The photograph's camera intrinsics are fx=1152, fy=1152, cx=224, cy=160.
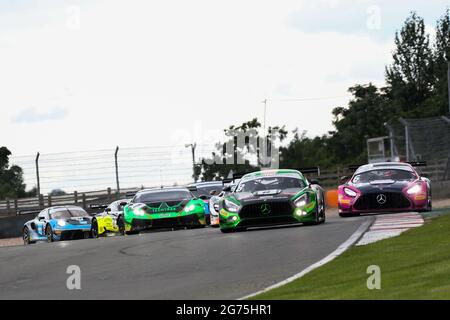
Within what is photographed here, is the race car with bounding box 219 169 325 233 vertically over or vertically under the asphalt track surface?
over

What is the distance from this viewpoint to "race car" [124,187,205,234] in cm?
2598

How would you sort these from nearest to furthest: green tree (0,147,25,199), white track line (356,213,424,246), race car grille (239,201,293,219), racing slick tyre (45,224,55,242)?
1. white track line (356,213,424,246)
2. race car grille (239,201,293,219)
3. racing slick tyre (45,224,55,242)
4. green tree (0,147,25,199)

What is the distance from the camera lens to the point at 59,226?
99.8 feet

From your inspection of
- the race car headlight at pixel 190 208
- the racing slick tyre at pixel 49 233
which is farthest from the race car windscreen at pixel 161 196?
the racing slick tyre at pixel 49 233

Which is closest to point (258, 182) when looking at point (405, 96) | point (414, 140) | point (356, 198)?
point (356, 198)

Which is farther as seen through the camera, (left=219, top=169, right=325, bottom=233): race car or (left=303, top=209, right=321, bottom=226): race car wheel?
(left=303, top=209, right=321, bottom=226): race car wheel

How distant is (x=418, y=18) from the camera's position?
82.4m

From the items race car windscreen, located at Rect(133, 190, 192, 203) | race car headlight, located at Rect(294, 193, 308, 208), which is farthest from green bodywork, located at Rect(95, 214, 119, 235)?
race car headlight, located at Rect(294, 193, 308, 208)

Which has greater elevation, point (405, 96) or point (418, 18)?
point (418, 18)

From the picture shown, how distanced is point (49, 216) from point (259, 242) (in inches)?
549

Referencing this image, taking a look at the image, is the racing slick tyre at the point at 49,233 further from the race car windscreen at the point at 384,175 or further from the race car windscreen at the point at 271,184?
the race car windscreen at the point at 384,175

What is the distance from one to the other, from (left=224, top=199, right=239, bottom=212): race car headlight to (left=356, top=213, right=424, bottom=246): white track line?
2702mm

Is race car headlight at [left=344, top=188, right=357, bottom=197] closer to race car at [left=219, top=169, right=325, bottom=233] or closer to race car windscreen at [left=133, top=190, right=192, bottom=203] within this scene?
race car at [left=219, top=169, right=325, bottom=233]
